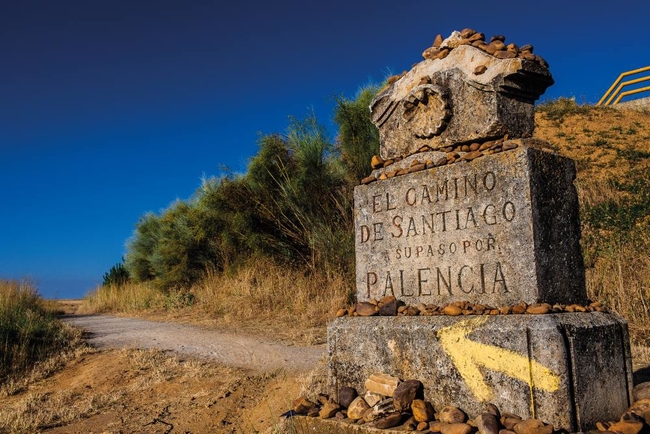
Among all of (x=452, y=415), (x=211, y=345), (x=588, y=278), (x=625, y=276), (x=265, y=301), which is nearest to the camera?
(x=452, y=415)

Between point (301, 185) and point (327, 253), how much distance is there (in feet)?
5.82

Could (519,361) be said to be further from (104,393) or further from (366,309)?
(104,393)

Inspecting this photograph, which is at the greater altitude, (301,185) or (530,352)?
(301,185)

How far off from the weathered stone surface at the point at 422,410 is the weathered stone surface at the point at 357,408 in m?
0.31

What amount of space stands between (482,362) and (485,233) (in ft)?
2.51

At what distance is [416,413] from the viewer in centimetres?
316

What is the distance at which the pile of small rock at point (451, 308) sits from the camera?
10.1ft

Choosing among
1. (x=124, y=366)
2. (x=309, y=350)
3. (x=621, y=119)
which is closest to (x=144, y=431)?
(x=124, y=366)

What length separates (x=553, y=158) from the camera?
3.33m

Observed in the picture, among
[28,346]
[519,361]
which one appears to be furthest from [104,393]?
[519,361]

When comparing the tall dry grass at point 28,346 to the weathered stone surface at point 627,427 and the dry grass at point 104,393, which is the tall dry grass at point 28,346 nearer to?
the dry grass at point 104,393

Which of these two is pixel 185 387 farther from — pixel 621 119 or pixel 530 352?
pixel 621 119

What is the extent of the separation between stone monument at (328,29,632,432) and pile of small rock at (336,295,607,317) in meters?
0.01

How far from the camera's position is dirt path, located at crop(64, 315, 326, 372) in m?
6.22
